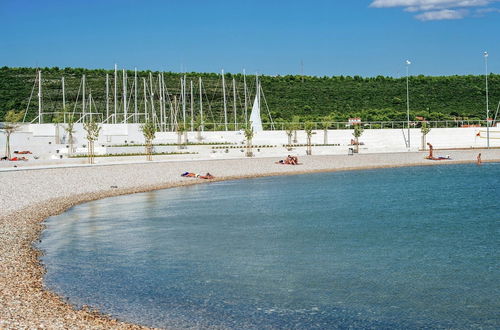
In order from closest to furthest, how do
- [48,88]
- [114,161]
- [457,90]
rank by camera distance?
1. [114,161]
2. [48,88]
3. [457,90]

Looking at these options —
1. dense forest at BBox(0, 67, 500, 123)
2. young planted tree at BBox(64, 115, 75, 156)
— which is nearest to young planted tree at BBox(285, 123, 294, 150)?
young planted tree at BBox(64, 115, 75, 156)

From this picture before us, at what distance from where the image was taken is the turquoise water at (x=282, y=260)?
11.5m

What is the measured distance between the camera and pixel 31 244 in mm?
17688

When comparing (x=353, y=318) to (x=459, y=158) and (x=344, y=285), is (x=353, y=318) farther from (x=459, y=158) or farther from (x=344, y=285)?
(x=459, y=158)

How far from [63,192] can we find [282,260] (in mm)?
17595

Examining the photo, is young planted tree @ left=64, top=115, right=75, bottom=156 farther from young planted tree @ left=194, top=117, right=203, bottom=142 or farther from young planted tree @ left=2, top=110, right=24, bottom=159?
young planted tree @ left=194, top=117, right=203, bottom=142

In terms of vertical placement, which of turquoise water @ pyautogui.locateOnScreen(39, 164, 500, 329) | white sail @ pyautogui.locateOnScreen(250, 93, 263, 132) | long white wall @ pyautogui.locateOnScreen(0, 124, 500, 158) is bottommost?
turquoise water @ pyautogui.locateOnScreen(39, 164, 500, 329)

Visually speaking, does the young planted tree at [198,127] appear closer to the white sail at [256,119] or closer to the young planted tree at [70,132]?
the white sail at [256,119]

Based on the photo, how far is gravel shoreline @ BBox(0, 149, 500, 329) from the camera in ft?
35.3

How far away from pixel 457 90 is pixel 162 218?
376ft

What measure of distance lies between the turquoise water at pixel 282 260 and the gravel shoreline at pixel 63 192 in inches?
24.4

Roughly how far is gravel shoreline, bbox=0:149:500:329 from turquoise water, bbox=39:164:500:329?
2.03 feet

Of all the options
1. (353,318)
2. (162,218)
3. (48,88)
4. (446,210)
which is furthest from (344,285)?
(48,88)

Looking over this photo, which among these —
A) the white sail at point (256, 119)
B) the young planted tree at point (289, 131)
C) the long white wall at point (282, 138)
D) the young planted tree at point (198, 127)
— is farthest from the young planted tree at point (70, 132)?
the white sail at point (256, 119)
